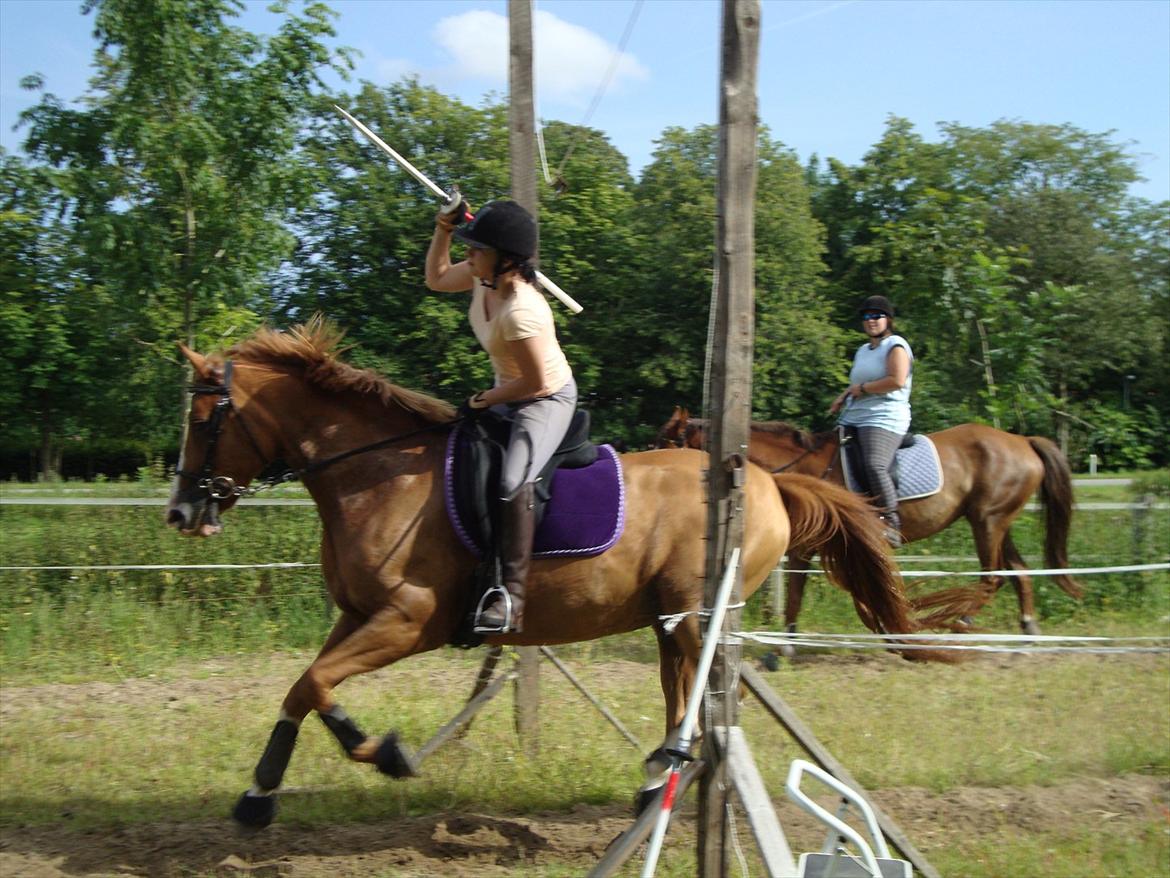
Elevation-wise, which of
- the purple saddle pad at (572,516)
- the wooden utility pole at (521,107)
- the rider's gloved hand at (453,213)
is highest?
the wooden utility pole at (521,107)

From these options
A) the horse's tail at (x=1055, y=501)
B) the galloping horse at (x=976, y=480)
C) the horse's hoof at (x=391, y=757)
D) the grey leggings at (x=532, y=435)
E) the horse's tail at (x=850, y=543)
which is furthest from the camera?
the horse's tail at (x=1055, y=501)

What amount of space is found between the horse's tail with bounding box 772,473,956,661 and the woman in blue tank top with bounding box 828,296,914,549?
2984 millimetres

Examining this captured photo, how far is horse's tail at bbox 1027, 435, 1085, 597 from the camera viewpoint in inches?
368

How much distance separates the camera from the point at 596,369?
1783 centimetres

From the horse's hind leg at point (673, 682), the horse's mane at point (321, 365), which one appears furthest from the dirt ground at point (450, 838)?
the horse's mane at point (321, 365)

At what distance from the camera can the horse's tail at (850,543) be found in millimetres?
5281

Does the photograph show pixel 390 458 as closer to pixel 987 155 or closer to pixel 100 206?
pixel 100 206

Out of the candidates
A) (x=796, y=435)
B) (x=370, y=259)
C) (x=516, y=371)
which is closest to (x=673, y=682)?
(x=516, y=371)

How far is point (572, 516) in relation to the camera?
4.68 m

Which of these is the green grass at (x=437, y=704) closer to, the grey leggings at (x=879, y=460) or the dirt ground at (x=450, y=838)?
the dirt ground at (x=450, y=838)

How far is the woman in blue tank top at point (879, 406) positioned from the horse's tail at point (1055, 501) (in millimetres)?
1703

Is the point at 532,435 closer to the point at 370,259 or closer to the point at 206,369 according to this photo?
the point at 206,369

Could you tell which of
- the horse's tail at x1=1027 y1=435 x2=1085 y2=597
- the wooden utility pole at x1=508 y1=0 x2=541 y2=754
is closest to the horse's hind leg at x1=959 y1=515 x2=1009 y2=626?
the horse's tail at x1=1027 y1=435 x2=1085 y2=597

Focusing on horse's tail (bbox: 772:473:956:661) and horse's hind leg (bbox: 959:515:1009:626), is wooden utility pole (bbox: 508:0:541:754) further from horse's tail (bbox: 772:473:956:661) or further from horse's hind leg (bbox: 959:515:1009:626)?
horse's hind leg (bbox: 959:515:1009:626)
